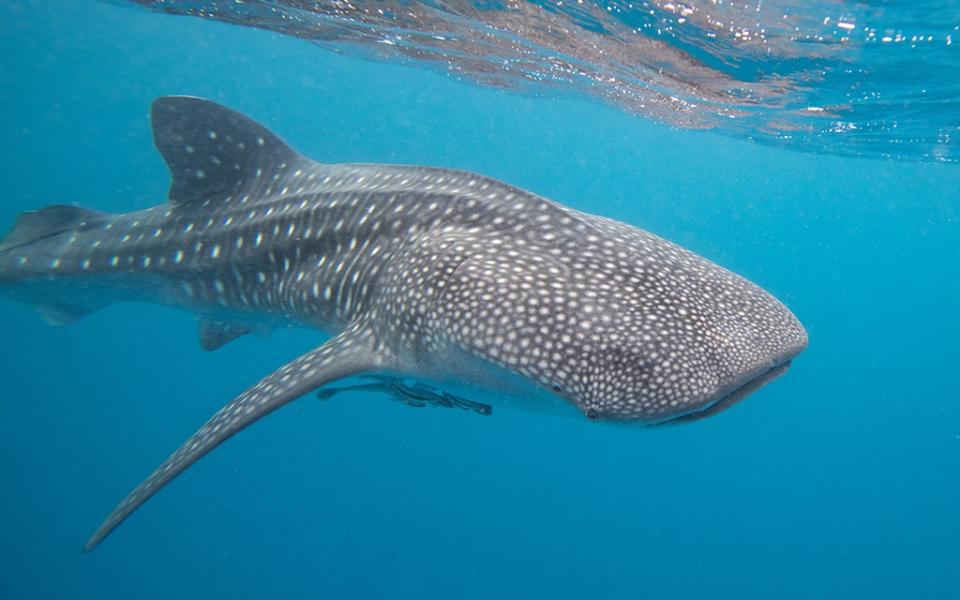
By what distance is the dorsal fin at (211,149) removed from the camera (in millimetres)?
5898

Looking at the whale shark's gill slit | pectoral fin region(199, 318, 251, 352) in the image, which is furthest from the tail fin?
the whale shark's gill slit

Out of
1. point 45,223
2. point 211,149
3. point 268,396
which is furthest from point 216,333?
point 268,396

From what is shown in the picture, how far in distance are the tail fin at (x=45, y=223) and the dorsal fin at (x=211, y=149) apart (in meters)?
1.85

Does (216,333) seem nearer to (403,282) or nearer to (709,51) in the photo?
(403,282)

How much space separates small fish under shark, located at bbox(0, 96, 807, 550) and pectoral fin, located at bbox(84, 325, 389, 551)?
0.02m

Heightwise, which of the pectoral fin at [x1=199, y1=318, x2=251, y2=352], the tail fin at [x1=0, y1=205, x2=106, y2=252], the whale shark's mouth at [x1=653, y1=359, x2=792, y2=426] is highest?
the whale shark's mouth at [x1=653, y1=359, x2=792, y2=426]

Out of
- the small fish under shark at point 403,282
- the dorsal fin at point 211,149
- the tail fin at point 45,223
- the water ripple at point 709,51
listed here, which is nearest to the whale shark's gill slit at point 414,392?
the small fish under shark at point 403,282

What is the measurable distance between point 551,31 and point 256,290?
1075cm

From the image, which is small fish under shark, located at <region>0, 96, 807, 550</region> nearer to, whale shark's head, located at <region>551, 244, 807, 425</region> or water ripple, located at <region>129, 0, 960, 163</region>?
whale shark's head, located at <region>551, 244, 807, 425</region>

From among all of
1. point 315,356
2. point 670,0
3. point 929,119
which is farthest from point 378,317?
point 929,119

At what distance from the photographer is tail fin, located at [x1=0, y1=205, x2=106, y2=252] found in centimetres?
708

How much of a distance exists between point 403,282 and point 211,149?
346cm

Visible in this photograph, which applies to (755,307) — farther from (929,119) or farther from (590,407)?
(929,119)

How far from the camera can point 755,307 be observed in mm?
3410
